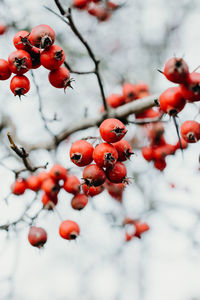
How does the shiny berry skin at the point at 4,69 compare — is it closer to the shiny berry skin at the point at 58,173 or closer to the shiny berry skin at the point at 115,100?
the shiny berry skin at the point at 58,173

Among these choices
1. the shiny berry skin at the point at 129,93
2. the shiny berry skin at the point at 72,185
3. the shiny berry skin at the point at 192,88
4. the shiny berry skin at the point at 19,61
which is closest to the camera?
the shiny berry skin at the point at 192,88

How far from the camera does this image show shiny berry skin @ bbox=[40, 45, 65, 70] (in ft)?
6.33

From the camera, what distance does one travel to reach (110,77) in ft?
23.9

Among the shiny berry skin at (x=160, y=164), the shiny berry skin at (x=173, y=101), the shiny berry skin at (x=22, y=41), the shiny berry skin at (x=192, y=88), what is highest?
the shiny berry skin at (x=22, y=41)

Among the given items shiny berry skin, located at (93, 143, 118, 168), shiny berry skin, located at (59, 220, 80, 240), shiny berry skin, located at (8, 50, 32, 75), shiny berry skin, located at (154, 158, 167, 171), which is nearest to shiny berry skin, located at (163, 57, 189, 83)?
shiny berry skin, located at (93, 143, 118, 168)

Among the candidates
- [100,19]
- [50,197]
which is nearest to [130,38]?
[100,19]

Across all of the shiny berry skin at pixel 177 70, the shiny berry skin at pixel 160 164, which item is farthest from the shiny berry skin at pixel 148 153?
the shiny berry skin at pixel 177 70

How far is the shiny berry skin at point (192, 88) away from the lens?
156 centimetres

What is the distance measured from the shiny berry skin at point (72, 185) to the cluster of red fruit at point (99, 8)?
3385mm

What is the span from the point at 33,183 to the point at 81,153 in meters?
1.17

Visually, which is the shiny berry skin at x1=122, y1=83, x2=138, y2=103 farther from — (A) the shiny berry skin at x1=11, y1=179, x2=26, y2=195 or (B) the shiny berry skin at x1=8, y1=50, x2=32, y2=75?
(B) the shiny berry skin at x1=8, y1=50, x2=32, y2=75

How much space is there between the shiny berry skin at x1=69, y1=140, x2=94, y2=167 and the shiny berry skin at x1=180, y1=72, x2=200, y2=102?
77cm

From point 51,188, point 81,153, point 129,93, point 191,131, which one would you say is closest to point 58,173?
point 51,188

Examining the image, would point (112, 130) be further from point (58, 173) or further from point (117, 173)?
point (58, 173)
